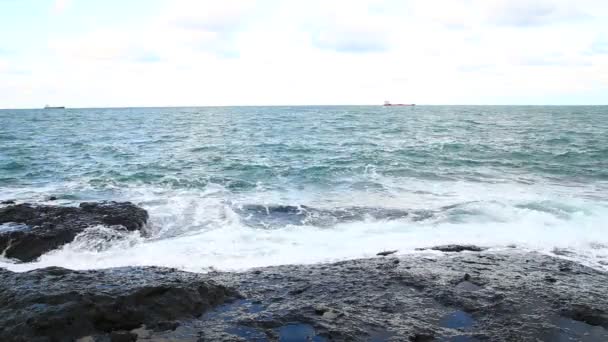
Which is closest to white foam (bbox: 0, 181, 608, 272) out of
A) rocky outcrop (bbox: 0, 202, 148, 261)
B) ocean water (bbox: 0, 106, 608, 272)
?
ocean water (bbox: 0, 106, 608, 272)

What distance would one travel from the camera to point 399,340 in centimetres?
584

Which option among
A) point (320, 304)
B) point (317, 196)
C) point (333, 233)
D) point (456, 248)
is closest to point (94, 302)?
point (320, 304)

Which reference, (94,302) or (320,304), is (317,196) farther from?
(94,302)

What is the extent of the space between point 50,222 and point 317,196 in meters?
8.73

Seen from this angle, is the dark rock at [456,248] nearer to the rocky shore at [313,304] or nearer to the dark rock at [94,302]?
the rocky shore at [313,304]

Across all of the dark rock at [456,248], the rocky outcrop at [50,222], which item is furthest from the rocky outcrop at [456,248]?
the rocky outcrop at [50,222]

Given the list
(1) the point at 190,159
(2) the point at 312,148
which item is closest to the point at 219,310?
(1) the point at 190,159

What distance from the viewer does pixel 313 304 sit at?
6836 millimetres

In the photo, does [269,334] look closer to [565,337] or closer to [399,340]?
[399,340]

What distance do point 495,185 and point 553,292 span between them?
38.0 feet

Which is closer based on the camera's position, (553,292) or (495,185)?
(553,292)

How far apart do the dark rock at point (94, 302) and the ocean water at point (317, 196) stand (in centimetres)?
159

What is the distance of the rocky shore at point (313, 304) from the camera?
5.93 m

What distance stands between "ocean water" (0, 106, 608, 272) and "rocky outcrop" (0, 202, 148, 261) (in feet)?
1.40
